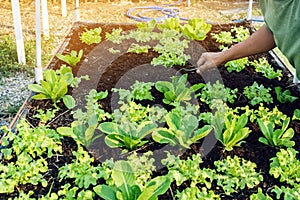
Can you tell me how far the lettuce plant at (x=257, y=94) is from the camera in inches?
110

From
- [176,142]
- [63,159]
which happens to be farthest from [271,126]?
[63,159]

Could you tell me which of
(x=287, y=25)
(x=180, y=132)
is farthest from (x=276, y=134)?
(x=287, y=25)

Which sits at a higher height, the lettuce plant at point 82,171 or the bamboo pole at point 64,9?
the lettuce plant at point 82,171

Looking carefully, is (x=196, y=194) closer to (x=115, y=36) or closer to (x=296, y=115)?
(x=296, y=115)

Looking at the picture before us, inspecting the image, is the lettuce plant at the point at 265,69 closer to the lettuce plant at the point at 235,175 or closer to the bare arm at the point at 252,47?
the bare arm at the point at 252,47

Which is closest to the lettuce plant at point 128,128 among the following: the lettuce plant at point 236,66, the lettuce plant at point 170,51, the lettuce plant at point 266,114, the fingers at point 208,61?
the fingers at point 208,61

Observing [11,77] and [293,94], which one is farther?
[11,77]

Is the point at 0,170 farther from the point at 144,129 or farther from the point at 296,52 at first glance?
the point at 296,52

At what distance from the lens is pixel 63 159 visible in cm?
225

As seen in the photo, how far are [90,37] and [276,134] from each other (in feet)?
6.21

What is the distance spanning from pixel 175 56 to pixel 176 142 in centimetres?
116

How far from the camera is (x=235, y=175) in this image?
2098mm

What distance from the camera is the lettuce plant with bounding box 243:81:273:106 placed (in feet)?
9.13

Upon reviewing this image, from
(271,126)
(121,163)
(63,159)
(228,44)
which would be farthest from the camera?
(228,44)
